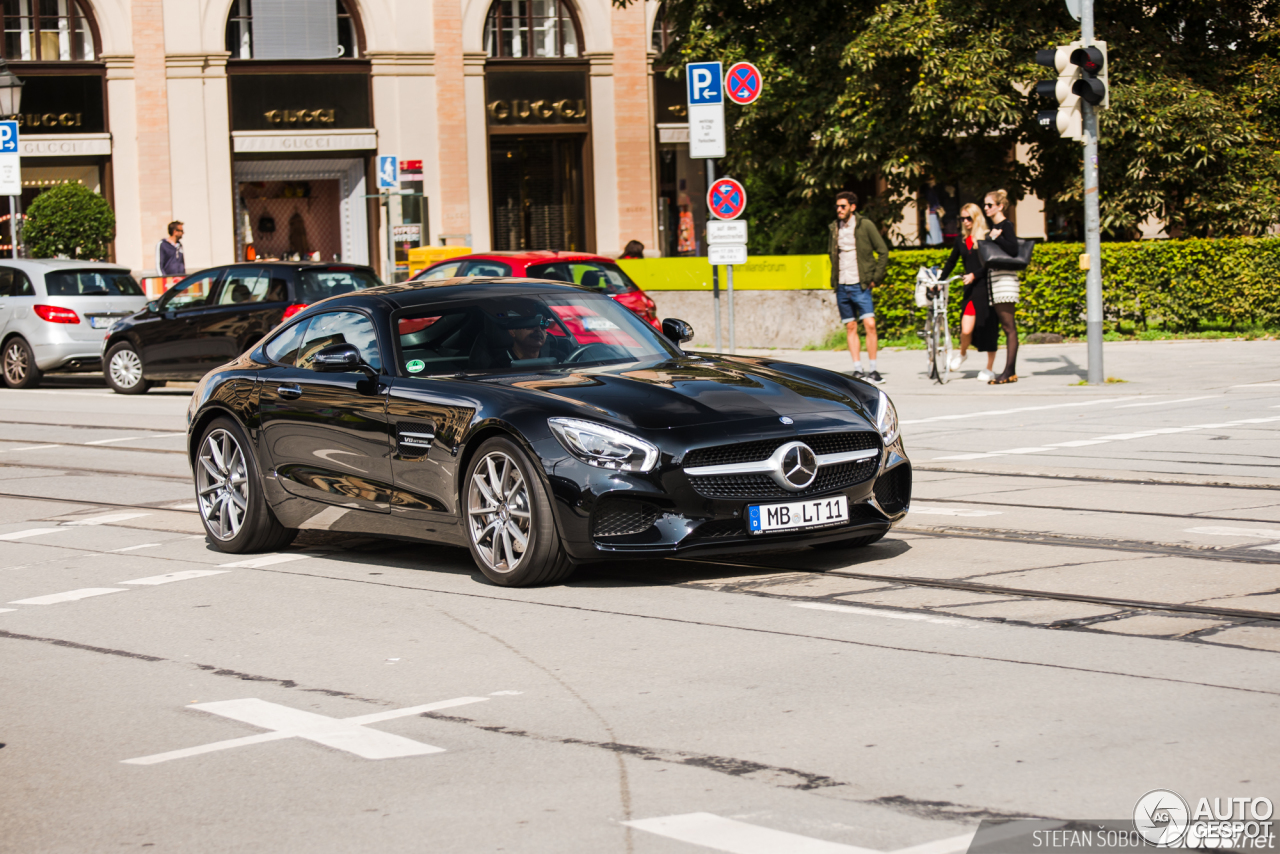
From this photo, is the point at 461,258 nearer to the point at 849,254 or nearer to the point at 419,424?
the point at 849,254

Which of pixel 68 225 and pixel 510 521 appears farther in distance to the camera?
pixel 68 225

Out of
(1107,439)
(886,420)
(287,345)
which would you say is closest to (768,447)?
(886,420)

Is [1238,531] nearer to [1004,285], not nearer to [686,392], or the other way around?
[686,392]

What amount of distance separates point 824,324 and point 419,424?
1571 cm

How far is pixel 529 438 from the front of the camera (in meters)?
7.43

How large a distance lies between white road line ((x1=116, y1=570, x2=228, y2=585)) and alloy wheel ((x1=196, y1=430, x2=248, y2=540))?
0.56m

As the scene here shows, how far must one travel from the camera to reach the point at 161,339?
69.3 ft

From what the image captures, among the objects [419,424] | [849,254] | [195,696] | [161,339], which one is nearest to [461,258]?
[161,339]

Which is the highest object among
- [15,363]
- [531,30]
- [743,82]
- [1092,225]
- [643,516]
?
[531,30]

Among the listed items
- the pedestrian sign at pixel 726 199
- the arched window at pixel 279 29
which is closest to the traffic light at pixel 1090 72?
the pedestrian sign at pixel 726 199

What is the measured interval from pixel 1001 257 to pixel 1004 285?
29cm

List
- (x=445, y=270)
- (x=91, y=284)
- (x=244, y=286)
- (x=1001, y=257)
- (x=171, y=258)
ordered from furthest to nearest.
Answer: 1. (x=171, y=258)
2. (x=91, y=284)
3. (x=445, y=270)
4. (x=244, y=286)
5. (x=1001, y=257)

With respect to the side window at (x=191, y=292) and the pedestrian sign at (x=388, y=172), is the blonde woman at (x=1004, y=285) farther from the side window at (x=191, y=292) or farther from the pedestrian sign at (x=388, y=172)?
the pedestrian sign at (x=388, y=172)

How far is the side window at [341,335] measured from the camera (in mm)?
8672
